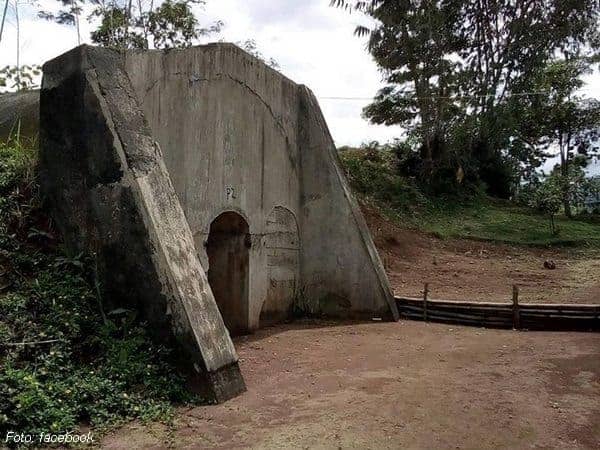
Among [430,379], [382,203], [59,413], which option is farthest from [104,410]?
[382,203]

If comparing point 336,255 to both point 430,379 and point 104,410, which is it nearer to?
point 430,379

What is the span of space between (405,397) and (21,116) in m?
6.99

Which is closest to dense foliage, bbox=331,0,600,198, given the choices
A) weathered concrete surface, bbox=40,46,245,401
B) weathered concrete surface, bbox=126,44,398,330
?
weathered concrete surface, bbox=126,44,398,330

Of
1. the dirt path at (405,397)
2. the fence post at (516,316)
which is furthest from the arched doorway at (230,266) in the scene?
the fence post at (516,316)

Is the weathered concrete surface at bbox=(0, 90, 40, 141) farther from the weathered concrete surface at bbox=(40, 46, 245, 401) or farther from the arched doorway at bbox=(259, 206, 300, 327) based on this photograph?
the arched doorway at bbox=(259, 206, 300, 327)

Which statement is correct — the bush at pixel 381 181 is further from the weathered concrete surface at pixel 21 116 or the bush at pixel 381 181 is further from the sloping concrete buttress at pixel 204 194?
the weathered concrete surface at pixel 21 116

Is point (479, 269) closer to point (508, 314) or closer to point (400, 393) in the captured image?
point (508, 314)

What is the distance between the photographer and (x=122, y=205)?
4.74 m

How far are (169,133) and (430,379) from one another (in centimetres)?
448

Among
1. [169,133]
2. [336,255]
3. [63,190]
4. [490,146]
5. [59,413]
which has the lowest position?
[59,413]

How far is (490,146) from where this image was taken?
19531 millimetres

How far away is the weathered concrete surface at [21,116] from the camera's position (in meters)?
7.20

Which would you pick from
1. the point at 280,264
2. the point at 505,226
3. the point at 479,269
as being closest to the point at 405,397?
the point at 280,264

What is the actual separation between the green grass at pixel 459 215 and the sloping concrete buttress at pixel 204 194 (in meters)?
8.50
